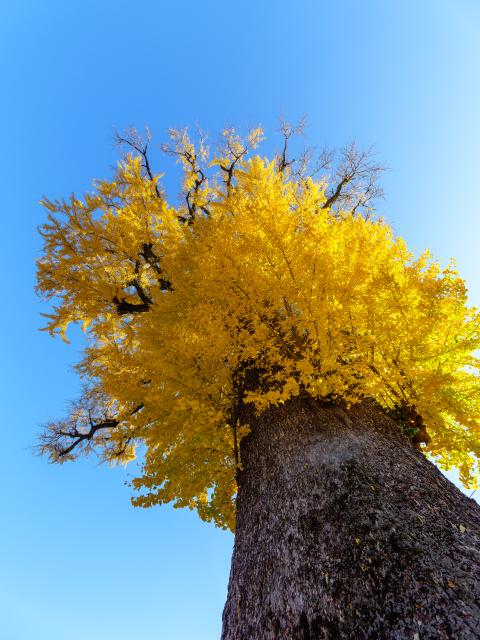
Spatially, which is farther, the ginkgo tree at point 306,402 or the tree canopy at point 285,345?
the tree canopy at point 285,345

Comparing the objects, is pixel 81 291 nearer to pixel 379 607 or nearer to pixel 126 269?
pixel 126 269

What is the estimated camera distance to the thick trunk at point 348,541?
2119 millimetres

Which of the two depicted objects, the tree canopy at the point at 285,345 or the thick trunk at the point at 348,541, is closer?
the thick trunk at the point at 348,541

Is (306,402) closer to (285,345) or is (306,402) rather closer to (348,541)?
(285,345)

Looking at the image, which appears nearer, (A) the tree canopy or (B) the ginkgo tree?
(B) the ginkgo tree

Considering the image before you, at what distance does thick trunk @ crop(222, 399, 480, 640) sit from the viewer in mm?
2119

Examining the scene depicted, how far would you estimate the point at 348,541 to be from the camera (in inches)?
103

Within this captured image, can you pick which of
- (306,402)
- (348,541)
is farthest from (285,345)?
(348,541)

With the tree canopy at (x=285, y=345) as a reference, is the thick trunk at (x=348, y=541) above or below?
below

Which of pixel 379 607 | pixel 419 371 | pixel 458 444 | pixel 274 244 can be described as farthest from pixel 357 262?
pixel 379 607

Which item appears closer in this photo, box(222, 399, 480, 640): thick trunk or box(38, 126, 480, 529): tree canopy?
box(222, 399, 480, 640): thick trunk

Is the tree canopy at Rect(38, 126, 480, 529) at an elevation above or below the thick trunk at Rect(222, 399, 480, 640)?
above

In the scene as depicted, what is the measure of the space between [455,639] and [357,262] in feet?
11.4

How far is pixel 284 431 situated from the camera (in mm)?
4039
